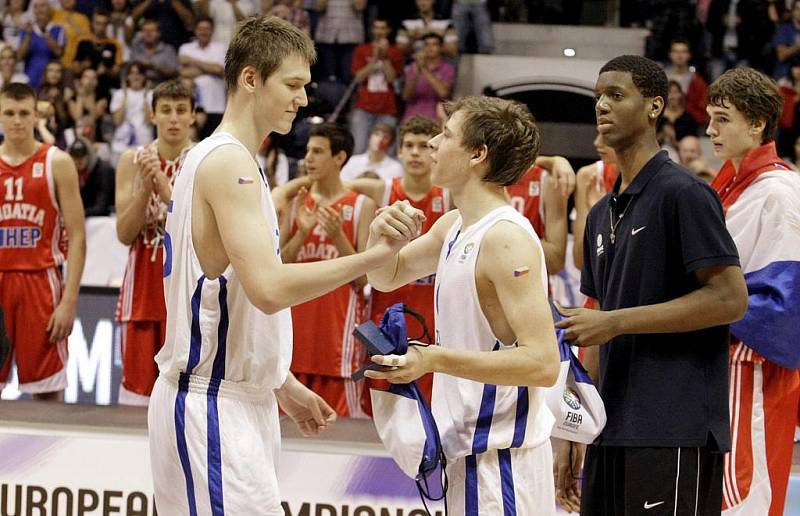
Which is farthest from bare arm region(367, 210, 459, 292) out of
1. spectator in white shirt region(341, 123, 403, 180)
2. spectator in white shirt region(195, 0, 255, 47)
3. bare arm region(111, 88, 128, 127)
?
spectator in white shirt region(195, 0, 255, 47)

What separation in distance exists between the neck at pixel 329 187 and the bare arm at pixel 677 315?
13.4 ft

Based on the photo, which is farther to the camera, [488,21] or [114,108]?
[488,21]

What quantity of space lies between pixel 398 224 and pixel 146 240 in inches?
154

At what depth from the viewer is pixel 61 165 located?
643cm

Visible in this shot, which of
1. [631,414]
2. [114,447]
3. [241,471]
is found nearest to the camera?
[241,471]

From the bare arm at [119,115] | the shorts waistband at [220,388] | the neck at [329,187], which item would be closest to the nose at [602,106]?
the shorts waistband at [220,388]

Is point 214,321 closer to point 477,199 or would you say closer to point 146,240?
Answer: point 477,199

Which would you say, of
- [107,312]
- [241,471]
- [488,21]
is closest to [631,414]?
[241,471]

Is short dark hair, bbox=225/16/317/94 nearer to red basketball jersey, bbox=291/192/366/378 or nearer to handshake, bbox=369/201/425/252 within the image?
handshake, bbox=369/201/425/252

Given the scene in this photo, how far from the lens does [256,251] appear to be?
2906 millimetres

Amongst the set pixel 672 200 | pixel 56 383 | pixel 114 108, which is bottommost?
pixel 56 383

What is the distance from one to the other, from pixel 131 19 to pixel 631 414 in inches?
446

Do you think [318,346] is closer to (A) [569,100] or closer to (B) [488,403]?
(B) [488,403]

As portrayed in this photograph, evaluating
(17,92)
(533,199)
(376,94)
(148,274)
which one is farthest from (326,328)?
(376,94)
